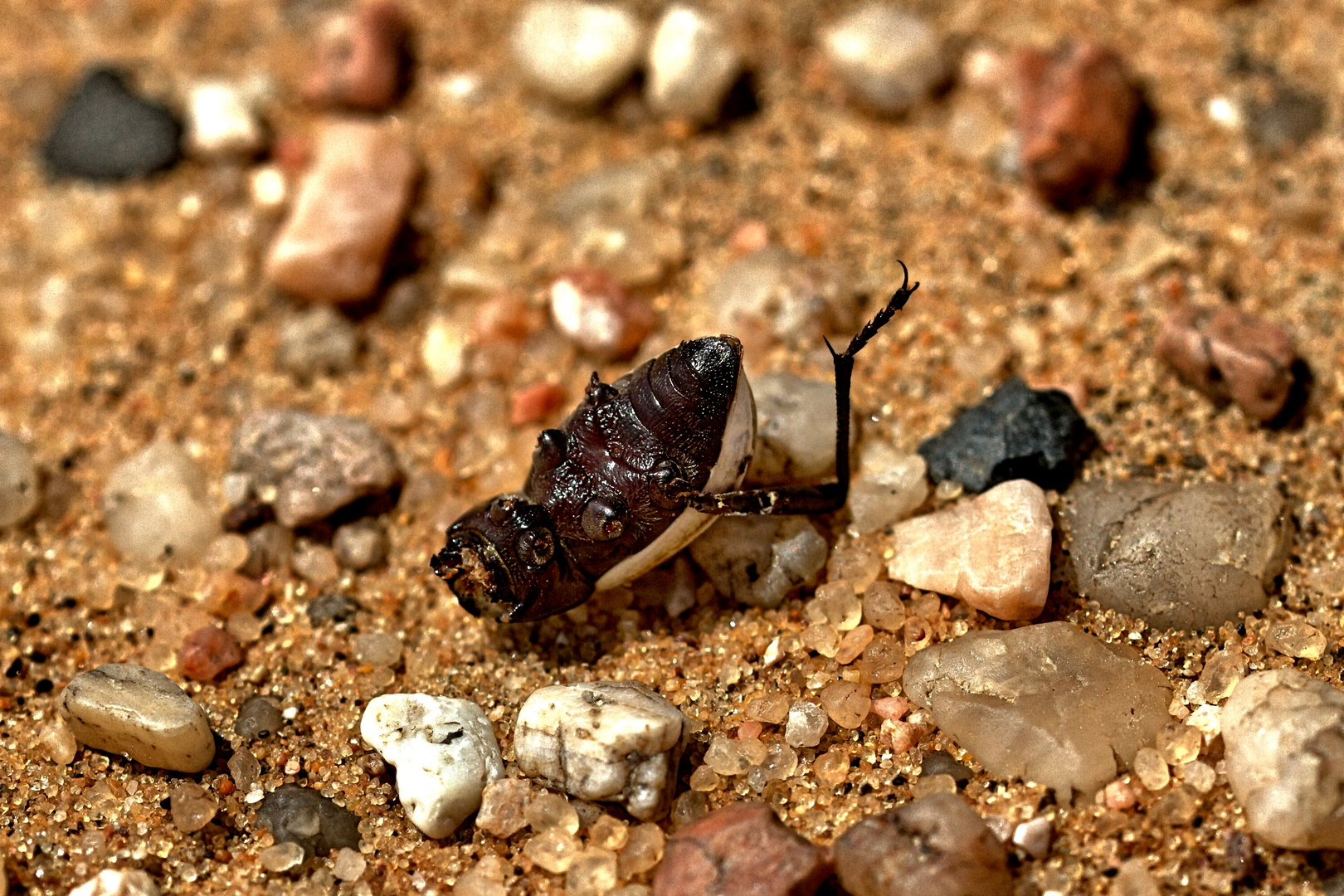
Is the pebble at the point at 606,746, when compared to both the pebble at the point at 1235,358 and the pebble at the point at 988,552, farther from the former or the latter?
the pebble at the point at 1235,358

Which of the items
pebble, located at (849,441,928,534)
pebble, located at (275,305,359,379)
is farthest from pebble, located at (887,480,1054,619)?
pebble, located at (275,305,359,379)

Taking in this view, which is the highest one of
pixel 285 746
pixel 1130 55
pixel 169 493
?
pixel 1130 55

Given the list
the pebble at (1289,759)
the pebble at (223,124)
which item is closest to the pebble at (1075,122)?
the pebble at (1289,759)

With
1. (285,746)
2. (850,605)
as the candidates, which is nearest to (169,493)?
(285,746)

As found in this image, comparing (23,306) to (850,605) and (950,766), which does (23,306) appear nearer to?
(850,605)

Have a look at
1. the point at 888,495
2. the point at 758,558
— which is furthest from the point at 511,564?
the point at 888,495

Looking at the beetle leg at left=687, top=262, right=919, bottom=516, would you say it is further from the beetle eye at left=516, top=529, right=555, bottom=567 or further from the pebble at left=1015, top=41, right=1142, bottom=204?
the pebble at left=1015, top=41, right=1142, bottom=204
